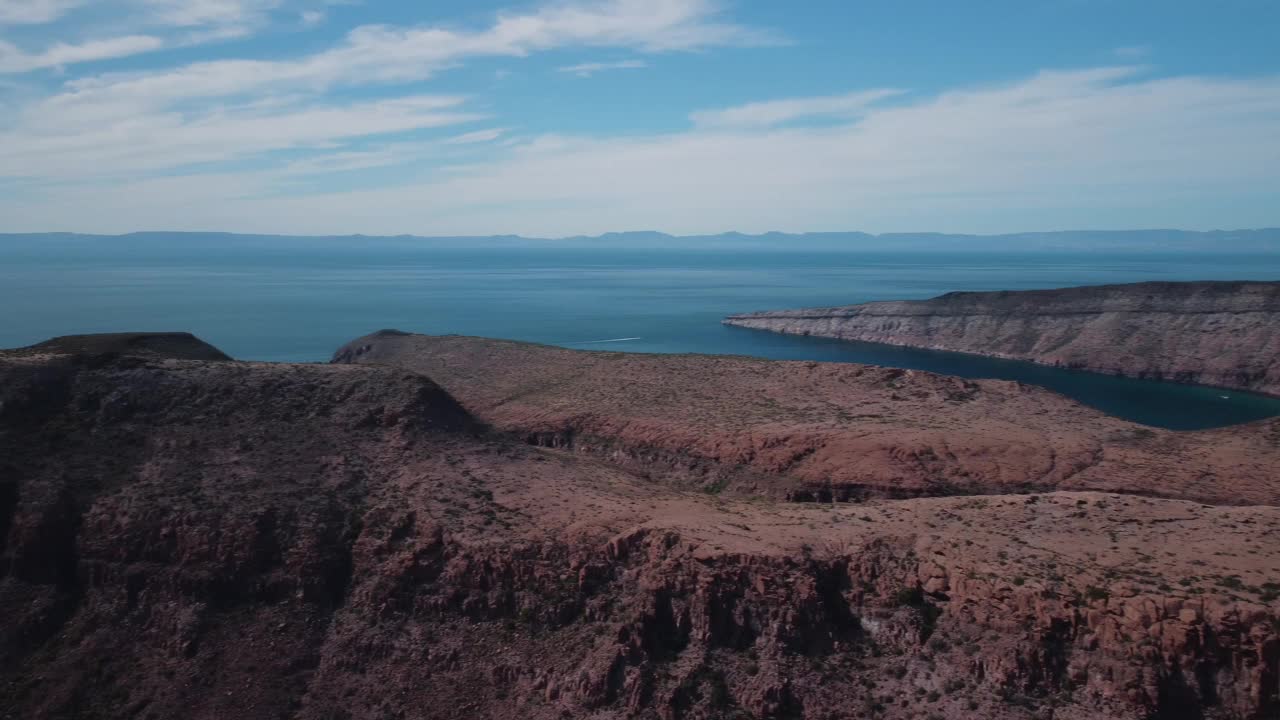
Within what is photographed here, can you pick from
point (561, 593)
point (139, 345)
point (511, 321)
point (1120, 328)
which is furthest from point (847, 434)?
point (511, 321)

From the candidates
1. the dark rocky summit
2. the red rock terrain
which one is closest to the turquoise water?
the dark rocky summit

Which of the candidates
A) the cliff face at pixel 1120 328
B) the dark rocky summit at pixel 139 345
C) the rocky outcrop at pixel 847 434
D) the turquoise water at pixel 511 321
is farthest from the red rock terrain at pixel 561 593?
the cliff face at pixel 1120 328

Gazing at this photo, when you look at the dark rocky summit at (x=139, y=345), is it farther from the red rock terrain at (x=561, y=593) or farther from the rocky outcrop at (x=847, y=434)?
the rocky outcrop at (x=847, y=434)

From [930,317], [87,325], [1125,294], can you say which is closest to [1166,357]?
[1125,294]

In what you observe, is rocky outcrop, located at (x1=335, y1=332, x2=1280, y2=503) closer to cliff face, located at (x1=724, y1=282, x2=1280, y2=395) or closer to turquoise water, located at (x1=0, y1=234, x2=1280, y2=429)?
turquoise water, located at (x1=0, y1=234, x2=1280, y2=429)

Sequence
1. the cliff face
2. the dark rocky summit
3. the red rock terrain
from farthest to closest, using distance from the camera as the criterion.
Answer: the cliff face, the dark rocky summit, the red rock terrain
